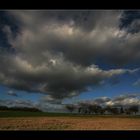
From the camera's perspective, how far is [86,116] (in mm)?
16578

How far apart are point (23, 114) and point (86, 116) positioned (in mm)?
4366
